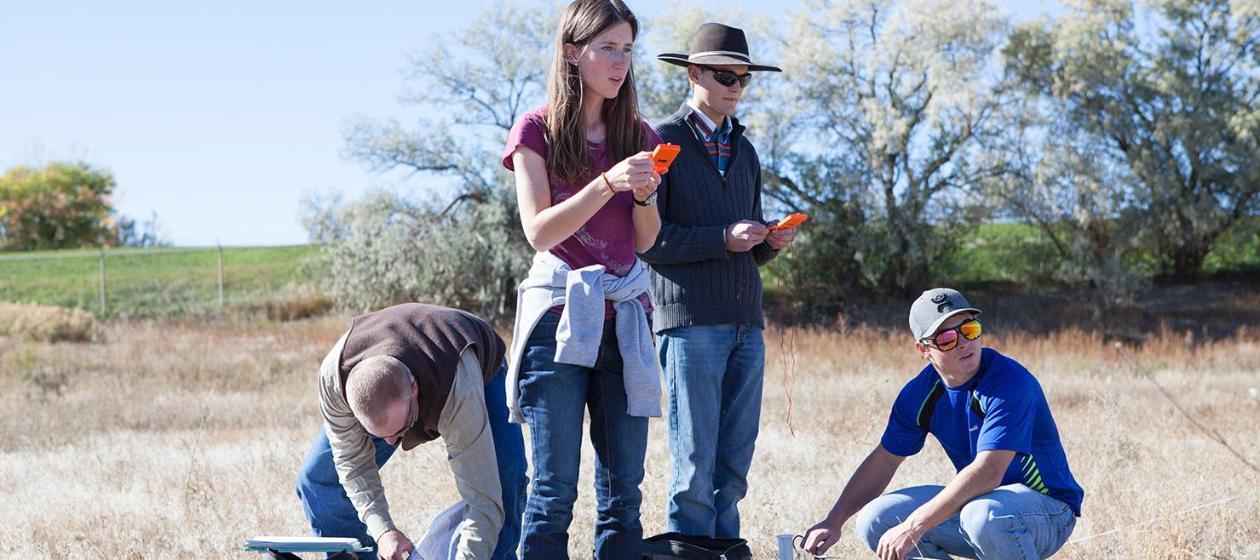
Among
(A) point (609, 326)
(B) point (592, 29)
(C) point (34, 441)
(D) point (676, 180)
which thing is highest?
(B) point (592, 29)

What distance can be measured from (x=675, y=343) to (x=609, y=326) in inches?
23.1

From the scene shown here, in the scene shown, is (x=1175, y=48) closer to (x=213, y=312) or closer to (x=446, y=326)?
(x=213, y=312)

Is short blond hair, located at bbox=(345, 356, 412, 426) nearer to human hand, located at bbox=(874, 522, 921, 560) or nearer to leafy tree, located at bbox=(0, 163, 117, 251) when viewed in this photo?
human hand, located at bbox=(874, 522, 921, 560)

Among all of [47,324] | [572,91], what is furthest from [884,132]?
[572,91]

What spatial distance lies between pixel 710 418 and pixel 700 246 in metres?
0.58

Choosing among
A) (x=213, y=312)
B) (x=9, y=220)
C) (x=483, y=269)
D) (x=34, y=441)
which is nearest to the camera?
(x=34, y=441)

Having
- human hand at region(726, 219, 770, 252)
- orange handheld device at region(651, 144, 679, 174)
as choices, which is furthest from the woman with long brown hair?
human hand at region(726, 219, 770, 252)

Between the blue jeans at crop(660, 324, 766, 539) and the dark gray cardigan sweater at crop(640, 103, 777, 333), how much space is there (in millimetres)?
68

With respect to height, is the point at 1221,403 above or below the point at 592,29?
below

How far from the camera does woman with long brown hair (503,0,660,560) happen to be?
349 cm

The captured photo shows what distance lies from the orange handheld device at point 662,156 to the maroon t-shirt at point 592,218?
262 mm

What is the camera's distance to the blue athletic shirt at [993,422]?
363 cm

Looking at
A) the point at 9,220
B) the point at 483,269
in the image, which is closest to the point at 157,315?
the point at 483,269

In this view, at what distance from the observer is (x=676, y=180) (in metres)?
4.22
